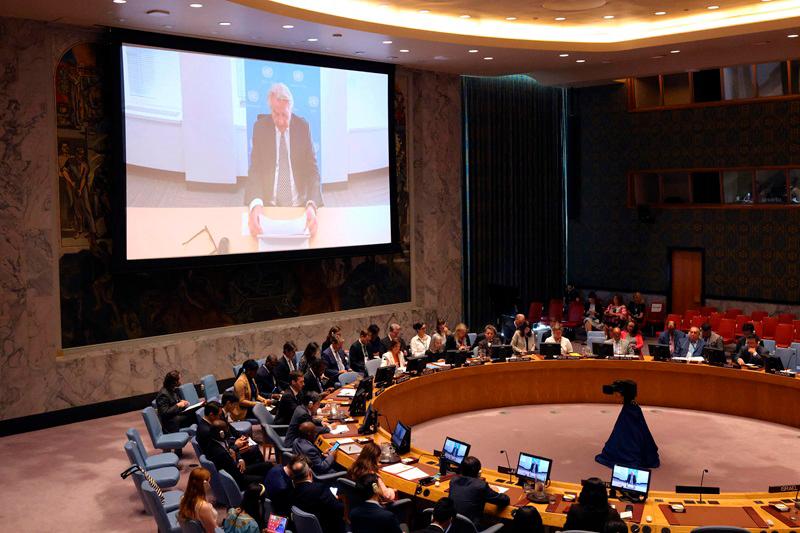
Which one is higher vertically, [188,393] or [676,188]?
[676,188]

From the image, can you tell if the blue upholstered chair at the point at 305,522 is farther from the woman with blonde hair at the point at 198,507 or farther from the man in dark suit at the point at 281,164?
the man in dark suit at the point at 281,164

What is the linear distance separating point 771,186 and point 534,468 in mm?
12569

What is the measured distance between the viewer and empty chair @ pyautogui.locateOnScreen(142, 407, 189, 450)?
9.07 metres

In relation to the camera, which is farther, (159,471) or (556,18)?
(556,18)

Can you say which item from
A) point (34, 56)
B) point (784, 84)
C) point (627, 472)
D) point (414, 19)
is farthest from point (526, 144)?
point (627, 472)

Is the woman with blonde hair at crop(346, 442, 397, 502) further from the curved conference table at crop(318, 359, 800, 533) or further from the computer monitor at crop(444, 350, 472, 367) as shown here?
the computer monitor at crop(444, 350, 472, 367)

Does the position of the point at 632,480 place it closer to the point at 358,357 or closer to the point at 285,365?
the point at 285,365

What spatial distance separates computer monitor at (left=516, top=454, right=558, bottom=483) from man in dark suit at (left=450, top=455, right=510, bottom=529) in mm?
571

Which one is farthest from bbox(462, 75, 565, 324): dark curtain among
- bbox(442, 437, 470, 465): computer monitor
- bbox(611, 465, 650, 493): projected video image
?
bbox(611, 465, 650, 493): projected video image

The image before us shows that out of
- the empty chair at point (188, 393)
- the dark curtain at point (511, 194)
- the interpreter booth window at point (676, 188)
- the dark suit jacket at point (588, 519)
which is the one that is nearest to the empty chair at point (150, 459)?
the empty chair at point (188, 393)

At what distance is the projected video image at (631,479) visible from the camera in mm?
6660

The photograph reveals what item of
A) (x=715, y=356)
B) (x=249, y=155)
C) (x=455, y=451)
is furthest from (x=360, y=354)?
(x=455, y=451)

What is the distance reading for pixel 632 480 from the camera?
6711 millimetres

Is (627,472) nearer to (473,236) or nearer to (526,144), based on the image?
(473,236)
